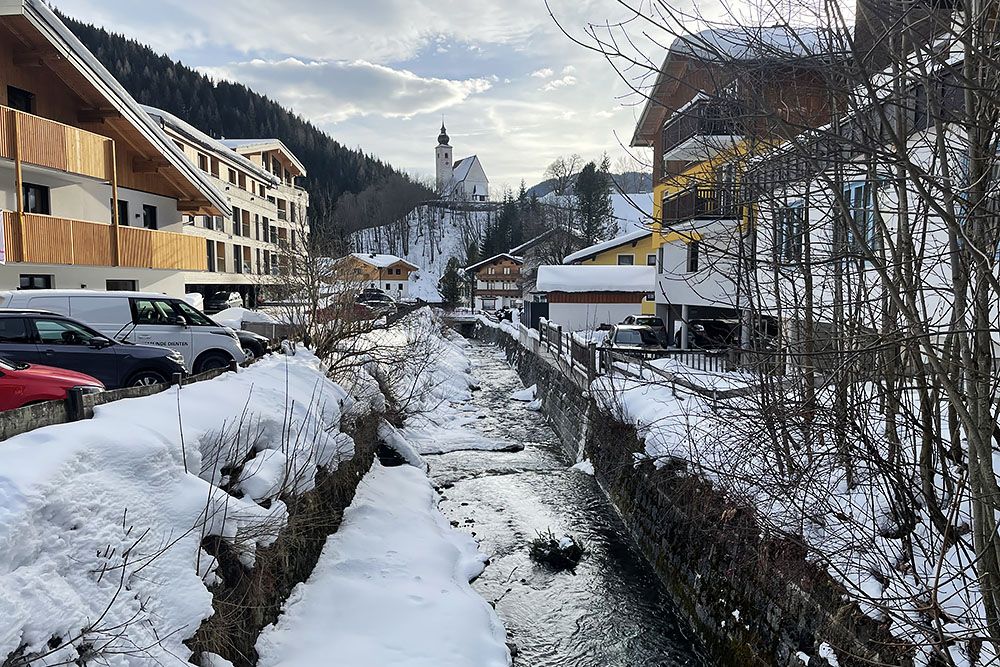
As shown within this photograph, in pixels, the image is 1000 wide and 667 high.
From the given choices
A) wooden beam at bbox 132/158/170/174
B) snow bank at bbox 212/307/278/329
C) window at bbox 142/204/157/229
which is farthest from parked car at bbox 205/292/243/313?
wooden beam at bbox 132/158/170/174

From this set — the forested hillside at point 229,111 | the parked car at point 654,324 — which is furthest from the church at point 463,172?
the parked car at point 654,324

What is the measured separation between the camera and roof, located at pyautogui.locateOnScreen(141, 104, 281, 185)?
1225 inches

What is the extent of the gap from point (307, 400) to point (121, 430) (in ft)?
13.6

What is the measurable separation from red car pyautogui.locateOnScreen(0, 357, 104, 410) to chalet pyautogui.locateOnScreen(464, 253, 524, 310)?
60125 millimetres

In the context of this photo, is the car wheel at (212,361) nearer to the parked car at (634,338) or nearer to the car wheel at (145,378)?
the car wheel at (145,378)

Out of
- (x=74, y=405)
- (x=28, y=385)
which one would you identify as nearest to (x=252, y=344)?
(x=28, y=385)

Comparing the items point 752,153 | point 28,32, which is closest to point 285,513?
point 752,153

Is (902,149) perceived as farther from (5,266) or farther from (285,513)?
(5,266)

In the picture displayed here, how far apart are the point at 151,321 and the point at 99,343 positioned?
8.37ft

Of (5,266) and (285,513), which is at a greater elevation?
(5,266)

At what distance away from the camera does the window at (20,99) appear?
16828 mm

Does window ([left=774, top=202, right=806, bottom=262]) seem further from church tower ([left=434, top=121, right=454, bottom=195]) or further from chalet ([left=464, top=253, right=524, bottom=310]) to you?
church tower ([left=434, top=121, right=454, bottom=195])

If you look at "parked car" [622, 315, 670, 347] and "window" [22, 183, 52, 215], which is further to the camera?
"parked car" [622, 315, 670, 347]

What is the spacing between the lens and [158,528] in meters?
4.82
